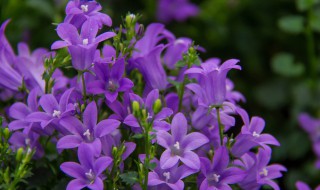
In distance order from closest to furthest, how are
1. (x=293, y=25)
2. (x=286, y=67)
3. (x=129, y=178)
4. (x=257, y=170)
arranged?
1. (x=129, y=178)
2. (x=257, y=170)
3. (x=293, y=25)
4. (x=286, y=67)

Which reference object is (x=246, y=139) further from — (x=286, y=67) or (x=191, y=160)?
(x=286, y=67)

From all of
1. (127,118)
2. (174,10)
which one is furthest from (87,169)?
(174,10)

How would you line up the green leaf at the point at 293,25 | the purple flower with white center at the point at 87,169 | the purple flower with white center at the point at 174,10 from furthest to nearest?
the purple flower with white center at the point at 174,10, the green leaf at the point at 293,25, the purple flower with white center at the point at 87,169

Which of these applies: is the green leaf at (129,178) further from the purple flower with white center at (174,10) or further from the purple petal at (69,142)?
the purple flower with white center at (174,10)

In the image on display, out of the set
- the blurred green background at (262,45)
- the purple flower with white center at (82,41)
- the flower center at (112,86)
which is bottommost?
the blurred green background at (262,45)

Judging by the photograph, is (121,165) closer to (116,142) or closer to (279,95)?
(116,142)

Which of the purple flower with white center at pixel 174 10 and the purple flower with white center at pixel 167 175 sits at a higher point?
the purple flower with white center at pixel 167 175

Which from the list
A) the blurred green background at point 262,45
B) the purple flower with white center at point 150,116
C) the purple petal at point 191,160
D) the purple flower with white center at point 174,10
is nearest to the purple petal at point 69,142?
the purple flower with white center at point 150,116

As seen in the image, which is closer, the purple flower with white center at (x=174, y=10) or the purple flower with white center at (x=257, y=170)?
the purple flower with white center at (x=257, y=170)
